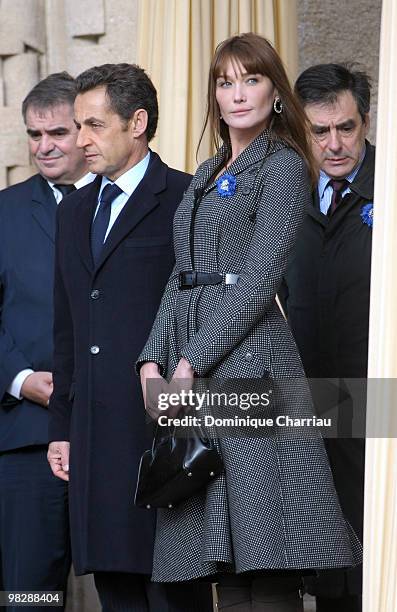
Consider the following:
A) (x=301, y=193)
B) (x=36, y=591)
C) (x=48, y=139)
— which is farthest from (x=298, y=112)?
(x=36, y=591)

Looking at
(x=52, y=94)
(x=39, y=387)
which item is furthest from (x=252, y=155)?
(x=52, y=94)

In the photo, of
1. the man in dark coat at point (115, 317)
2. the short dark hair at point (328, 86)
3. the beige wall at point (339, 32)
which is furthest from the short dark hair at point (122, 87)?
the beige wall at point (339, 32)

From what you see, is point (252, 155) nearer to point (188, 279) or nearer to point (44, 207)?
point (188, 279)

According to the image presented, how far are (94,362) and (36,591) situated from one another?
0.98m

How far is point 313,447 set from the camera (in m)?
2.91

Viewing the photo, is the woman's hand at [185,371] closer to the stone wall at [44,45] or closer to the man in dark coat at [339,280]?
the man in dark coat at [339,280]

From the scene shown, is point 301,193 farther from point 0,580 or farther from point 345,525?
point 0,580

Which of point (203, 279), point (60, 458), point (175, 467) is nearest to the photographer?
point (175, 467)

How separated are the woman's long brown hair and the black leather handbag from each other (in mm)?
711

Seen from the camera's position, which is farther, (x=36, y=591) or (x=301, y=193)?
(x=36, y=591)

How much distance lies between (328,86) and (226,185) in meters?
1.05

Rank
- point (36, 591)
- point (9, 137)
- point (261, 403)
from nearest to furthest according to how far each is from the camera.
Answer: point (261, 403), point (36, 591), point (9, 137)

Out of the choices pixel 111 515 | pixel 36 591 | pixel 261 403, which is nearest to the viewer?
pixel 261 403

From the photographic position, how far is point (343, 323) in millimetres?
3809
